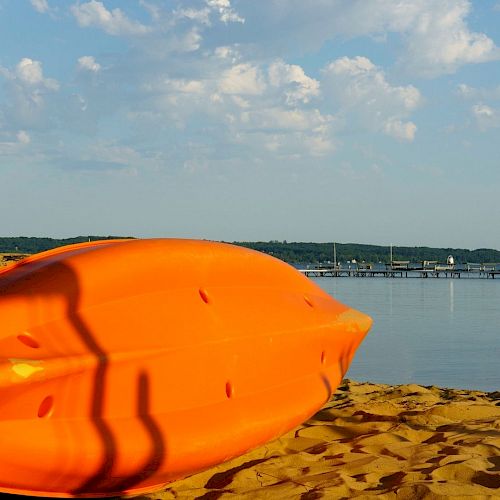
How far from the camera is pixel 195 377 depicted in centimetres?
400

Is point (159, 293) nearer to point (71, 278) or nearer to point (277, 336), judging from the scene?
point (71, 278)

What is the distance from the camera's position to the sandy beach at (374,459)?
12.3 ft

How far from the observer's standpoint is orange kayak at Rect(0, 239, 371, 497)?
3.52 meters

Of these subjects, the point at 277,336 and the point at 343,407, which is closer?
the point at 277,336

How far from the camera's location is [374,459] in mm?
4285

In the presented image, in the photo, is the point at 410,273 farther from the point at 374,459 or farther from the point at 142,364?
the point at 142,364

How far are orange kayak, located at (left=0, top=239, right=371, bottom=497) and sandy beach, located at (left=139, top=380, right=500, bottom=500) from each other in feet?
0.53

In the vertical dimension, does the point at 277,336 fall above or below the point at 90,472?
above

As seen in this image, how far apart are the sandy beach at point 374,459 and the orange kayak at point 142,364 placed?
0.16 m

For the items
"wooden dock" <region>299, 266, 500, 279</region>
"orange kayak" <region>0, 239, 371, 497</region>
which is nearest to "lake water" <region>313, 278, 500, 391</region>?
"orange kayak" <region>0, 239, 371, 497</region>

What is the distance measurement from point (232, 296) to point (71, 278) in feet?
3.26

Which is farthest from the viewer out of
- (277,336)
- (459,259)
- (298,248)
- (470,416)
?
(459,259)

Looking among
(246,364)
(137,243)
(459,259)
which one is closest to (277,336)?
(246,364)

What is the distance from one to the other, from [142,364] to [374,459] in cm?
151
